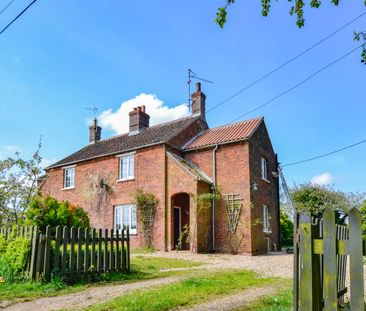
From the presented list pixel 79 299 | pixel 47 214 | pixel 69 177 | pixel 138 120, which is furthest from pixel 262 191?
pixel 79 299

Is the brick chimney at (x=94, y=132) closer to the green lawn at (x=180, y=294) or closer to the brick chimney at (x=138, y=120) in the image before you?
the brick chimney at (x=138, y=120)

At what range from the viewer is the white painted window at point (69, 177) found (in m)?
27.4

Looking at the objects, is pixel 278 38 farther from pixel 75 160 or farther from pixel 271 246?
pixel 75 160

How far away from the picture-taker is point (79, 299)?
6.76 metres

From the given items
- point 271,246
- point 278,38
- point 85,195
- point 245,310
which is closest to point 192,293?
point 245,310

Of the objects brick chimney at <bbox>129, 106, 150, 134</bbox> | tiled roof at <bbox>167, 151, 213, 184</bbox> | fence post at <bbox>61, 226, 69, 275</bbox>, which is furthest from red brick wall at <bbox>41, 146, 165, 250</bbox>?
fence post at <bbox>61, 226, 69, 275</bbox>

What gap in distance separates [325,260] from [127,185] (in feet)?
67.9

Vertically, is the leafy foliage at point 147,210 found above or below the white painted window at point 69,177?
below

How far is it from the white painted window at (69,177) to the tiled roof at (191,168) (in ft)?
31.6

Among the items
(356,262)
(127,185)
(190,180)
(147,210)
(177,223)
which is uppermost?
(190,180)

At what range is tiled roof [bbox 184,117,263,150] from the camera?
21.1m

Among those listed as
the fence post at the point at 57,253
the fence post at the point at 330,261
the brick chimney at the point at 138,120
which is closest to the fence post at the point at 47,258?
the fence post at the point at 57,253

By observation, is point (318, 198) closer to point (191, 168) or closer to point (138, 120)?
point (191, 168)

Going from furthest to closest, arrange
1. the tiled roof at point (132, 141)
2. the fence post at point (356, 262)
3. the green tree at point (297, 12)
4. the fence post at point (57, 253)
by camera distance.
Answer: the tiled roof at point (132, 141), the fence post at point (57, 253), the green tree at point (297, 12), the fence post at point (356, 262)
